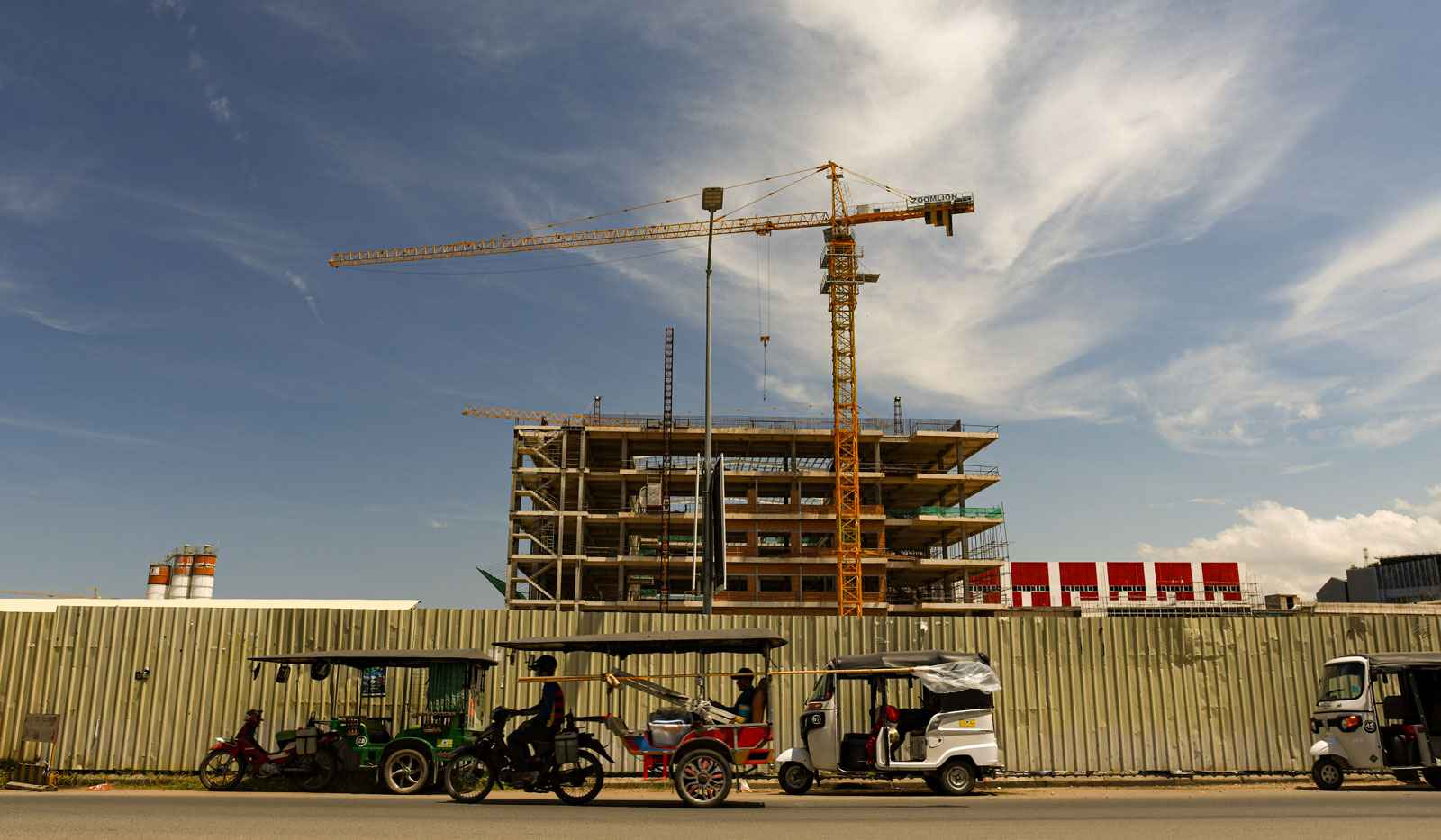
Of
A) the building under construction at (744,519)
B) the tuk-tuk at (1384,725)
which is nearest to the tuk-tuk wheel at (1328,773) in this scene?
the tuk-tuk at (1384,725)

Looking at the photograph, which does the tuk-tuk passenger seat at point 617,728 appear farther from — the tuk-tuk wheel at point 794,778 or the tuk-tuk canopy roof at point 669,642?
the tuk-tuk wheel at point 794,778

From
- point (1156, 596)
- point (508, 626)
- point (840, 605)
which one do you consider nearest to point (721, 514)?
point (508, 626)

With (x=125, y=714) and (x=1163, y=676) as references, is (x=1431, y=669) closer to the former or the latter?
(x=1163, y=676)

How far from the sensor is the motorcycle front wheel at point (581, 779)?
535 inches

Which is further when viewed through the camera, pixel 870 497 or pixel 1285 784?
pixel 870 497

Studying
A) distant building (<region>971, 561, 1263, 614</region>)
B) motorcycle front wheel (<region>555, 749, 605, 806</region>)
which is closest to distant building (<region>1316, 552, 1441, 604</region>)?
distant building (<region>971, 561, 1263, 614</region>)

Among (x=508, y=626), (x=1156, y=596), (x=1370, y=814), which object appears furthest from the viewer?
(x=1156, y=596)

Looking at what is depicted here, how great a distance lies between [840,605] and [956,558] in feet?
45.7

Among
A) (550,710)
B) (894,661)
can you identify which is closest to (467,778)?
(550,710)

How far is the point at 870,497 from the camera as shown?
84.1 metres

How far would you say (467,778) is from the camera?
13.4m

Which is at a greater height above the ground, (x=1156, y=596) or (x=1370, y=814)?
(x=1156, y=596)

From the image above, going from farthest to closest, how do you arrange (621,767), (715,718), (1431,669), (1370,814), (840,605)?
(840,605) < (621,767) < (1431,669) < (715,718) < (1370,814)

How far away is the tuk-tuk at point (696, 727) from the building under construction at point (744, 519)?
60506 mm
